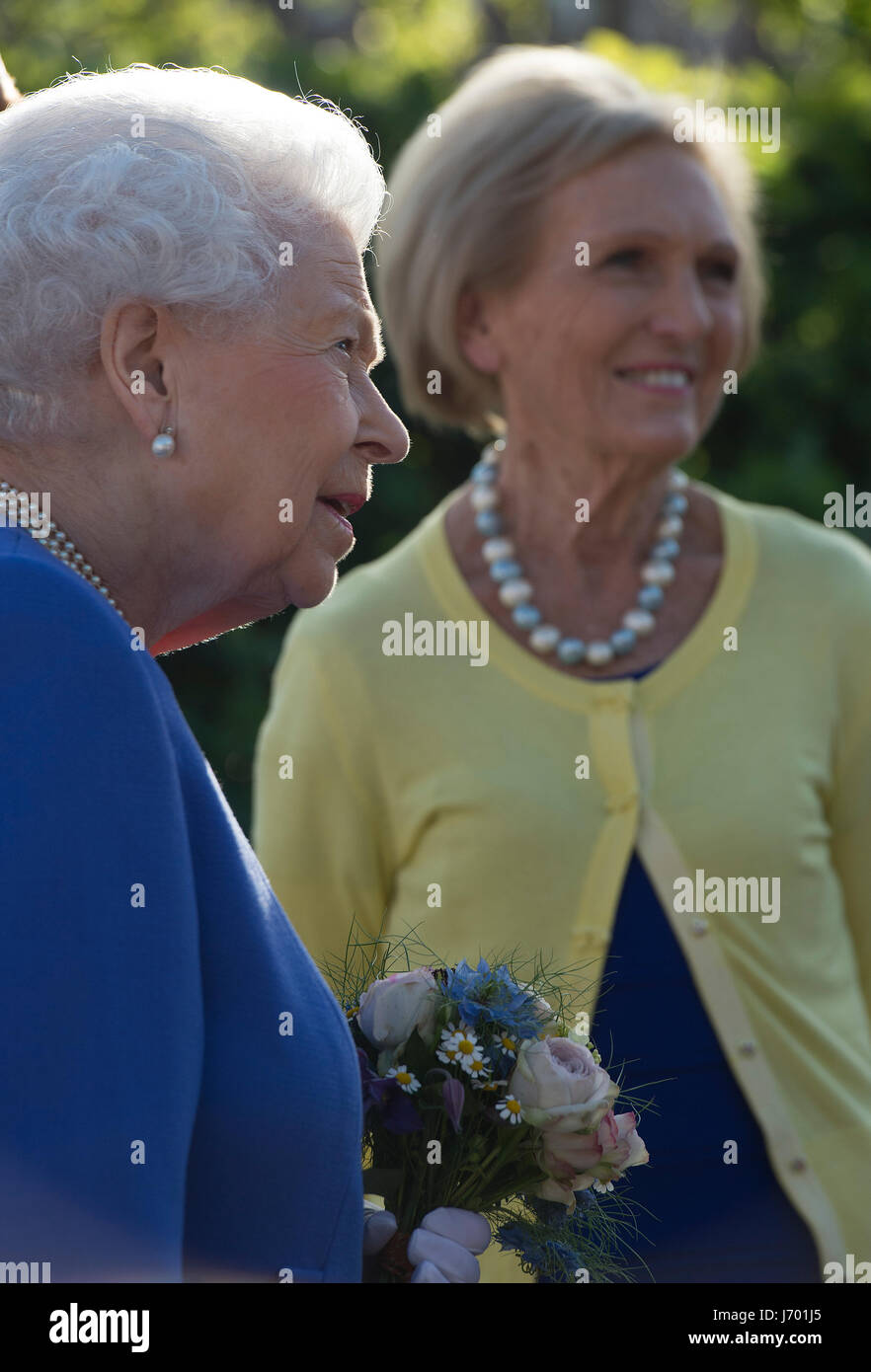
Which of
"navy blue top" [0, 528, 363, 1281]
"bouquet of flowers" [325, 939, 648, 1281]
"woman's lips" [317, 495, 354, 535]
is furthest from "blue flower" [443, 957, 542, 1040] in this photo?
"woman's lips" [317, 495, 354, 535]

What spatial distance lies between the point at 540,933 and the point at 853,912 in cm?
64

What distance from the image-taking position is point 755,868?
2.90 m

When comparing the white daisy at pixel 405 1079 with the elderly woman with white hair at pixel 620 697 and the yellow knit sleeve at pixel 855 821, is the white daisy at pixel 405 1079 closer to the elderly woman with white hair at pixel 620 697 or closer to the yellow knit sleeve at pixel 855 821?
the elderly woman with white hair at pixel 620 697

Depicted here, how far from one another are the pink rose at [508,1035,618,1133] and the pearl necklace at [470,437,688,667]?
1.34 m

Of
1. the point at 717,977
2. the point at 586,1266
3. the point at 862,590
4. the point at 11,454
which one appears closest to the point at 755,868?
the point at 717,977

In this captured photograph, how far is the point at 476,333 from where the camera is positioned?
11.2 feet

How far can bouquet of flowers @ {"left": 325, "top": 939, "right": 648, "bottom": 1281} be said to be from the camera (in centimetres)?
186

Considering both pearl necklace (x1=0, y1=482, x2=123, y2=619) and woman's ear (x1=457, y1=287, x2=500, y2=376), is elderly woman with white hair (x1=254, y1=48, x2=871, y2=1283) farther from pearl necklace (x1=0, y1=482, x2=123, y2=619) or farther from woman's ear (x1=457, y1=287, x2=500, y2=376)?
pearl necklace (x1=0, y1=482, x2=123, y2=619)

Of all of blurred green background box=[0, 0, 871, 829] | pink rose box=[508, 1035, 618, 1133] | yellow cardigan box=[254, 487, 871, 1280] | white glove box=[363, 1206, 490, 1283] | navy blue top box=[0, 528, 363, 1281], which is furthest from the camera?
blurred green background box=[0, 0, 871, 829]

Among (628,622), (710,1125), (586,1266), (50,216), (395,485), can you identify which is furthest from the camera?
(395,485)

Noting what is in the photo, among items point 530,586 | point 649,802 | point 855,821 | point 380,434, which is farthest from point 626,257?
point 380,434

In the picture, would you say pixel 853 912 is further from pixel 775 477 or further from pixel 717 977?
pixel 775 477

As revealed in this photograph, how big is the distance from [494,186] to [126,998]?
7.44ft

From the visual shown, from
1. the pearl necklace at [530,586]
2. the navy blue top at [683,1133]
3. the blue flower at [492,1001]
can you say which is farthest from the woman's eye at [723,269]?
the blue flower at [492,1001]
